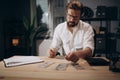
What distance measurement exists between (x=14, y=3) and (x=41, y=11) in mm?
732

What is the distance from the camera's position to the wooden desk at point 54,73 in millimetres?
1439

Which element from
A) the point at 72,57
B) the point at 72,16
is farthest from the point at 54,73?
the point at 72,16

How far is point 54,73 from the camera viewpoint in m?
1.56

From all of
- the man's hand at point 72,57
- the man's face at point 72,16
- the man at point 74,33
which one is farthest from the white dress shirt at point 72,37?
the man's hand at point 72,57

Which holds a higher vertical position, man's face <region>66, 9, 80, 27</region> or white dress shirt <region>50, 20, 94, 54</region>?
man's face <region>66, 9, 80, 27</region>

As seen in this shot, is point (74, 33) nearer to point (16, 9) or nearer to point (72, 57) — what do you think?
point (72, 57)

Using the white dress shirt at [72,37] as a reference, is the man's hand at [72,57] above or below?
below

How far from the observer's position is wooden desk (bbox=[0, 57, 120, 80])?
1439 millimetres

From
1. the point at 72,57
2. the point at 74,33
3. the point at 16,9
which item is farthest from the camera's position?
the point at 16,9

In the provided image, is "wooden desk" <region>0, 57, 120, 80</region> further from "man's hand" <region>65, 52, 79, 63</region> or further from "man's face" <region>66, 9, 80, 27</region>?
"man's face" <region>66, 9, 80, 27</region>

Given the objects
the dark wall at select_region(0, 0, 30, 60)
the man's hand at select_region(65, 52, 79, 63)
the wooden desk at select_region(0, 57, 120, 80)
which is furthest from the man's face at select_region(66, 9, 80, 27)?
the dark wall at select_region(0, 0, 30, 60)

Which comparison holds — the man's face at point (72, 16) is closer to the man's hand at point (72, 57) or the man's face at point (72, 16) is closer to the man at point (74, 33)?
the man at point (74, 33)

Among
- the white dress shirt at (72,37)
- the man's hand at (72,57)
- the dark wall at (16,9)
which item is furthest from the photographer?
the dark wall at (16,9)

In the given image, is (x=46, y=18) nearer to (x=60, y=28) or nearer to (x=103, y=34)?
(x=103, y=34)
